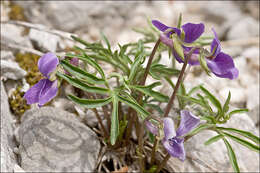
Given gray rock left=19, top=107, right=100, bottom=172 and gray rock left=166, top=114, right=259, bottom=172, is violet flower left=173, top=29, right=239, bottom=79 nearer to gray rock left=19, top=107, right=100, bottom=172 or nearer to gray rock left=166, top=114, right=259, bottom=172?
gray rock left=166, top=114, right=259, bottom=172

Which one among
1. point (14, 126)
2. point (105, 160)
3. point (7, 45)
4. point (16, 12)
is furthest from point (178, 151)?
point (16, 12)

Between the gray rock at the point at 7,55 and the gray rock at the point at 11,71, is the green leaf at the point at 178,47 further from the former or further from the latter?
the gray rock at the point at 7,55

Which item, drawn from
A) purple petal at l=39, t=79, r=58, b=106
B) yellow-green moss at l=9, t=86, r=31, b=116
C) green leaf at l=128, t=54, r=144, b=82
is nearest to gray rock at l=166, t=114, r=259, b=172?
green leaf at l=128, t=54, r=144, b=82

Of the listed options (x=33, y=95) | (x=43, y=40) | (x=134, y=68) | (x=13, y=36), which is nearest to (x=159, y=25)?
(x=134, y=68)

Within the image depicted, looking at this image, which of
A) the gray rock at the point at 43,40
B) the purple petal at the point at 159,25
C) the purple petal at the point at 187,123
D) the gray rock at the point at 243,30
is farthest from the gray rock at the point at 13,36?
the gray rock at the point at 243,30

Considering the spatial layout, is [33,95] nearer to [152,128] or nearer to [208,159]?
[152,128]
